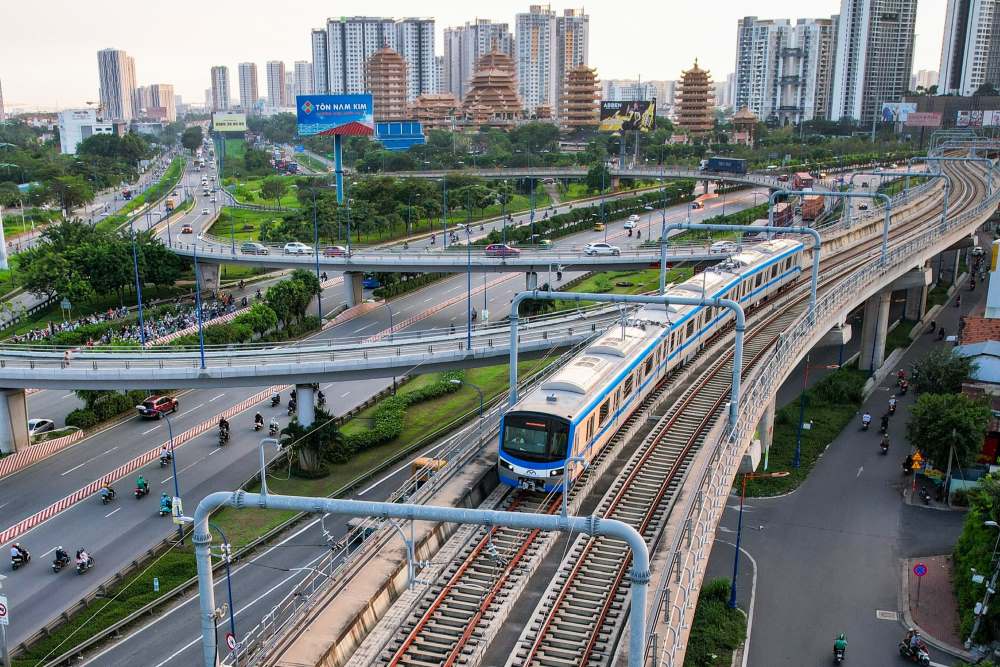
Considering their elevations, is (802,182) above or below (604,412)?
above

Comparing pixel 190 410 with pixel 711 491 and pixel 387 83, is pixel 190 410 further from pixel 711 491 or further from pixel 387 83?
pixel 387 83

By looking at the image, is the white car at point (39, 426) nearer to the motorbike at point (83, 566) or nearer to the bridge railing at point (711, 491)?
the motorbike at point (83, 566)

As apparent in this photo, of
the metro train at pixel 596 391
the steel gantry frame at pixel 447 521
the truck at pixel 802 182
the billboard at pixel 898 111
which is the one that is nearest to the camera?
the steel gantry frame at pixel 447 521

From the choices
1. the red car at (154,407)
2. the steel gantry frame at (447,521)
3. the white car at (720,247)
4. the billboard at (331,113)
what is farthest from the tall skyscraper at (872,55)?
the steel gantry frame at (447,521)

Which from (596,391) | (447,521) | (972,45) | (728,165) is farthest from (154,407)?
(972,45)

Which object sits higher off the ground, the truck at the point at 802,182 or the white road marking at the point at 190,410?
the truck at the point at 802,182

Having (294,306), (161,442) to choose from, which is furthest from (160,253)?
(161,442)

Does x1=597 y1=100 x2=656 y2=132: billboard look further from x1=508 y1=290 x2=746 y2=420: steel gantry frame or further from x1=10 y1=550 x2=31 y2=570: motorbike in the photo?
x1=10 y1=550 x2=31 y2=570: motorbike
